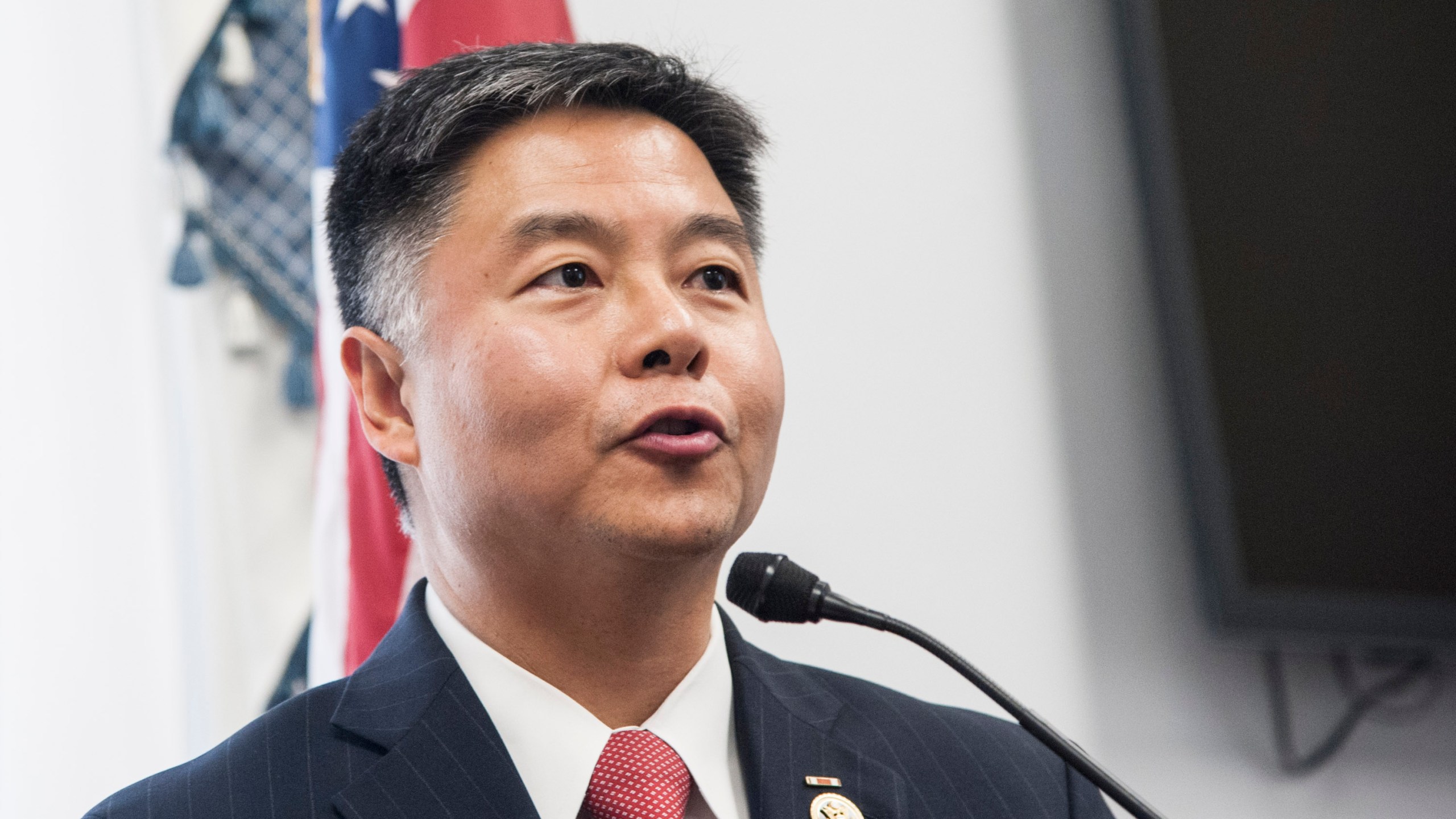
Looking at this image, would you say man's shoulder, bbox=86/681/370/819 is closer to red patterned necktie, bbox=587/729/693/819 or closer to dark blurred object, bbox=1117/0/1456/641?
red patterned necktie, bbox=587/729/693/819

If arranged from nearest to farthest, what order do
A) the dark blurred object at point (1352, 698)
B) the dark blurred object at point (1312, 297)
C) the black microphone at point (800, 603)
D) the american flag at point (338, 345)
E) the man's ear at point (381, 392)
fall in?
the black microphone at point (800, 603) < the man's ear at point (381, 392) < the american flag at point (338, 345) < the dark blurred object at point (1312, 297) < the dark blurred object at point (1352, 698)

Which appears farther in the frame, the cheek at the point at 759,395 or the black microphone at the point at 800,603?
the cheek at the point at 759,395

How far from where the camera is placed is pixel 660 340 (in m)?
1.15

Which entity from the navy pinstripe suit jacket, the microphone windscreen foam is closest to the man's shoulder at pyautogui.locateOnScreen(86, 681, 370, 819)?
the navy pinstripe suit jacket

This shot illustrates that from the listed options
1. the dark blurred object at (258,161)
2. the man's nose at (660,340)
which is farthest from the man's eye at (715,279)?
the dark blurred object at (258,161)

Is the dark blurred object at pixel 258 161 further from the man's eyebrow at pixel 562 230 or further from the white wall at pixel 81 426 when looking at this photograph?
the man's eyebrow at pixel 562 230

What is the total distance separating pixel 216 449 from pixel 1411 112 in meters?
1.98

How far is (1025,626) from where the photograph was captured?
2078 mm

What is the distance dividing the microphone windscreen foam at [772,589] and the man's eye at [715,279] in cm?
33

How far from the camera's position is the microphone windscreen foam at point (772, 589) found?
3.60 ft

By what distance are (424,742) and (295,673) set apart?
960 millimetres

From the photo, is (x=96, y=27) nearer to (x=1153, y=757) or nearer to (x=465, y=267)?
(x=465, y=267)

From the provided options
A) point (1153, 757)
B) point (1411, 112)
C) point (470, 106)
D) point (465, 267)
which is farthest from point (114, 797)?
point (1411, 112)

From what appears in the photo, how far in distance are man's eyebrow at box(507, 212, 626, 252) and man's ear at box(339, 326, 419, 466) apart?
0.20 meters
